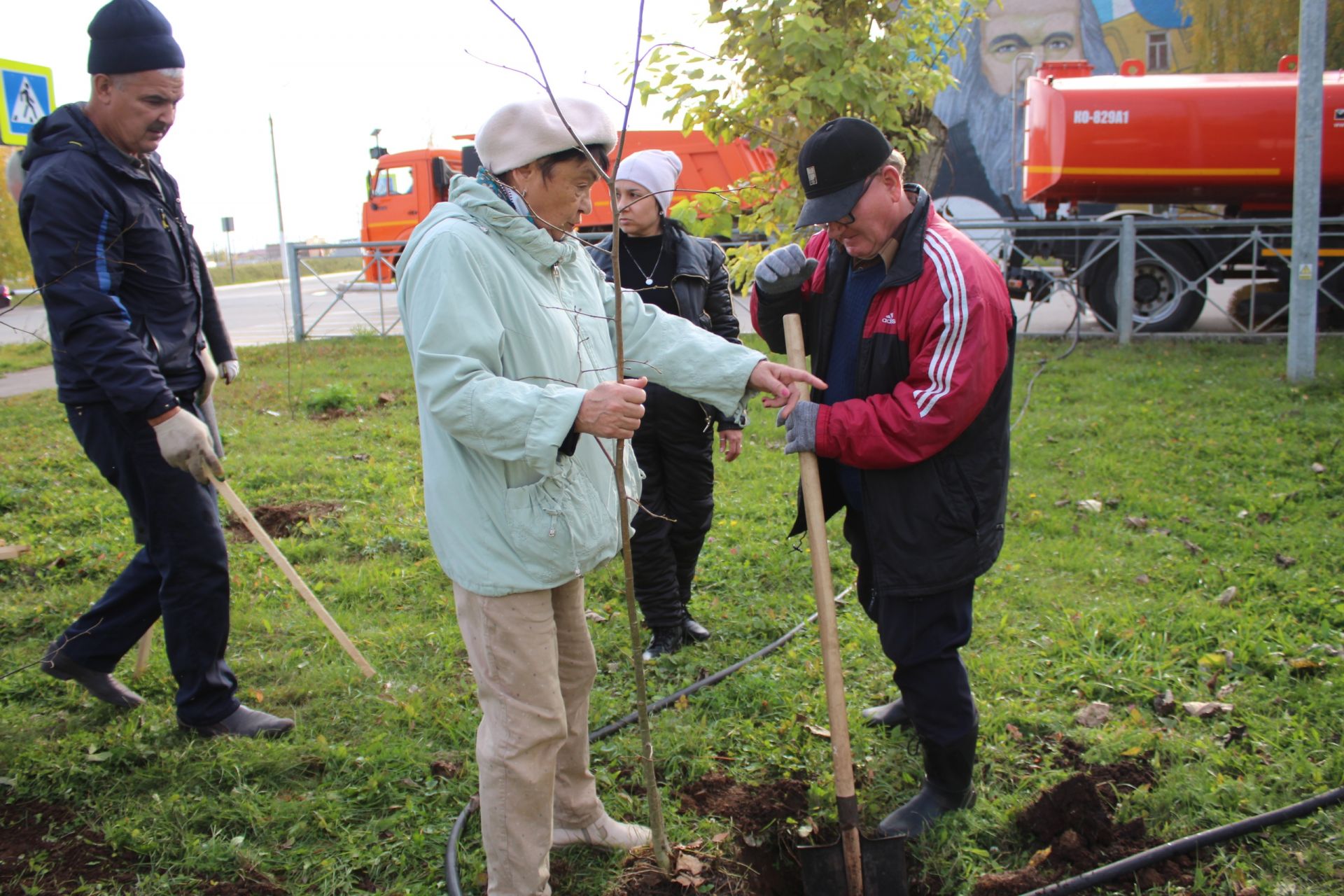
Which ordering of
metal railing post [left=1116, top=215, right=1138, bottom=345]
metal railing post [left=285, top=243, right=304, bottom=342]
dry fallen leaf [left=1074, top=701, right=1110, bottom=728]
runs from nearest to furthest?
dry fallen leaf [left=1074, top=701, right=1110, bottom=728] → metal railing post [left=1116, top=215, right=1138, bottom=345] → metal railing post [left=285, top=243, right=304, bottom=342]

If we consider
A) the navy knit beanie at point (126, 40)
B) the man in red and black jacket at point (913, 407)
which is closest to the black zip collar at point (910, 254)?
the man in red and black jacket at point (913, 407)

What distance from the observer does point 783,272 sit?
8.77ft

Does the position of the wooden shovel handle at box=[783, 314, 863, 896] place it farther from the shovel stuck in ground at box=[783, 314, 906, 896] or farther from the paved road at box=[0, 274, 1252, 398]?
the paved road at box=[0, 274, 1252, 398]

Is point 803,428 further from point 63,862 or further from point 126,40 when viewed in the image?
point 63,862

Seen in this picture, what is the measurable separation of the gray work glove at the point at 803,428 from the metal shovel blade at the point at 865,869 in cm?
101

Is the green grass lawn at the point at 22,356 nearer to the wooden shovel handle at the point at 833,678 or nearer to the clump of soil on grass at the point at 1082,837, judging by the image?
the wooden shovel handle at the point at 833,678

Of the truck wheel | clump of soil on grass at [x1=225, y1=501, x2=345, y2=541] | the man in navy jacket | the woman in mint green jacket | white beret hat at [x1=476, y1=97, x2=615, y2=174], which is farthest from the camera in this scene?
the truck wheel

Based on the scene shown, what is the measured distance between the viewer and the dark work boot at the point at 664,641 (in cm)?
386

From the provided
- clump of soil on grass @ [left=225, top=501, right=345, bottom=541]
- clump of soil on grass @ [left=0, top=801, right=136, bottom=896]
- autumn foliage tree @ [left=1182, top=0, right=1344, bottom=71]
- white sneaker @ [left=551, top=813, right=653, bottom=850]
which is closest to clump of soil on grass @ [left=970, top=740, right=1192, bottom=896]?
white sneaker @ [left=551, top=813, right=653, bottom=850]

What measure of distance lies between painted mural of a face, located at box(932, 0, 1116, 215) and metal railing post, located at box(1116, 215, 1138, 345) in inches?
577

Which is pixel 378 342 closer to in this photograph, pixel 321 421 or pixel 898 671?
pixel 321 421

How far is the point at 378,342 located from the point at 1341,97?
1187cm

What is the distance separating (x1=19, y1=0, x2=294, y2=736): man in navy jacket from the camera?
2754 millimetres

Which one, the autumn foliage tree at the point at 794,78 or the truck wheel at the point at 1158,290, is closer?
the autumn foliage tree at the point at 794,78
